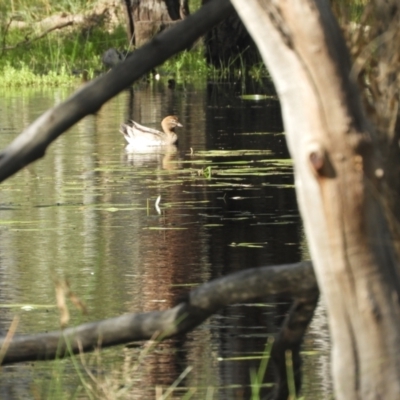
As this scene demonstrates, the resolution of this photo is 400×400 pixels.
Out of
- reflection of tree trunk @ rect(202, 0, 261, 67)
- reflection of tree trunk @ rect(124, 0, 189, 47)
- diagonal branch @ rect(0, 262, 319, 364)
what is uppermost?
reflection of tree trunk @ rect(124, 0, 189, 47)

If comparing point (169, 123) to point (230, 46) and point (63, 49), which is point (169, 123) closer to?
point (230, 46)

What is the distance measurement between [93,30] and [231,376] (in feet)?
66.6

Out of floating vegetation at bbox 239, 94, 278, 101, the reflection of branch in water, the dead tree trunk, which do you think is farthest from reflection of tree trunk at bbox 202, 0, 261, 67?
the dead tree trunk

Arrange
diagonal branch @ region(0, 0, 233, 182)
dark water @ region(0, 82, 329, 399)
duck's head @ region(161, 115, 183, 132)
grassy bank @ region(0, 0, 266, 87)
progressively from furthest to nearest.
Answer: grassy bank @ region(0, 0, 266, 87) < duck's head @ region(161, 115, 183, 132) < dark water @ region(0, 82, 329, 399) < diagonal branch @ region(0, 0, 233, 182)

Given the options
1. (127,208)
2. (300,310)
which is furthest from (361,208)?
(127,208)

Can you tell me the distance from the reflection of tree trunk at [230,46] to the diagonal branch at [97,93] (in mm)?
17668

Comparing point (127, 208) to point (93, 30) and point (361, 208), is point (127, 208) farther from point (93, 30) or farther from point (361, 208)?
point (93, 30)

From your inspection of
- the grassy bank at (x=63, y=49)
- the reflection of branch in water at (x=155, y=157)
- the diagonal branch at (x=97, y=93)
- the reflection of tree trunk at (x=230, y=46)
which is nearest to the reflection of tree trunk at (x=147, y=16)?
the grassy bank at (x=63, y=49)

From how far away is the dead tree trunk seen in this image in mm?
3236

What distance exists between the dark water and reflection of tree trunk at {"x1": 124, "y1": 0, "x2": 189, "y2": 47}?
28.1 ft

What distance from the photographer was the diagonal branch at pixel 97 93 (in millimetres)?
3791

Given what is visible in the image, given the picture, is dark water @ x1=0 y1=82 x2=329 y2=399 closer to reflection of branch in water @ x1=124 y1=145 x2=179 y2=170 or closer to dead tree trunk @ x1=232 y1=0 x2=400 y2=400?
reflection of branch in water @ x1=124 y1=145 x2=179 y2=170

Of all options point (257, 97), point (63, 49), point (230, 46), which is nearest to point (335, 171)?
point (257, 97)

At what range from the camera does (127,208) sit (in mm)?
8586
